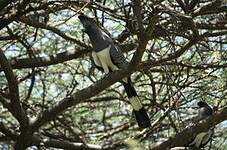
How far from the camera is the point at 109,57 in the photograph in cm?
426

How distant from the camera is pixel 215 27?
3789 mm

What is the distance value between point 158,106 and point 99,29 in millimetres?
844

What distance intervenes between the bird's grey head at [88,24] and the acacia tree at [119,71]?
10cm

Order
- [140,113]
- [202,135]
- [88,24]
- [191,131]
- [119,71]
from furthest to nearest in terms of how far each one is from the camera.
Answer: [202,135] → [88,24] → [140,113] → [191,131] → [119,71]

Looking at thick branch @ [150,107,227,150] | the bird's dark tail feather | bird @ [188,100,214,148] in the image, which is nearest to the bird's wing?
the bird's dark tail feather

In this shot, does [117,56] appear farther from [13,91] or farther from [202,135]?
[202,135]

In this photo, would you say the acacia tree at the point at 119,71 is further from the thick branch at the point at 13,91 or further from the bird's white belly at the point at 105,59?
the bird's white belly at the point at 105,59

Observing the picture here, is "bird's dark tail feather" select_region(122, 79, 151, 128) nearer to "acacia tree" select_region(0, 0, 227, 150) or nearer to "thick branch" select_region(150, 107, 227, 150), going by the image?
"acacia tree" select_region(0, 0, 227, 150)

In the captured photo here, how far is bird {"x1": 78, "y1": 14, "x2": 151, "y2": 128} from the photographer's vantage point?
166 inches

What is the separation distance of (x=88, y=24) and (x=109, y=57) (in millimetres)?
378

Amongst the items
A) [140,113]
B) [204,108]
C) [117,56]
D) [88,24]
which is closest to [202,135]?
[204,108]

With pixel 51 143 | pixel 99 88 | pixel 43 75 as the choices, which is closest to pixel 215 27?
pixel 99 88

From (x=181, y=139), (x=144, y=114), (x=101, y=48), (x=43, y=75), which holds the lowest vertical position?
(x=181, y=139)

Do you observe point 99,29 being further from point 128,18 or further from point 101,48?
point 128,18
